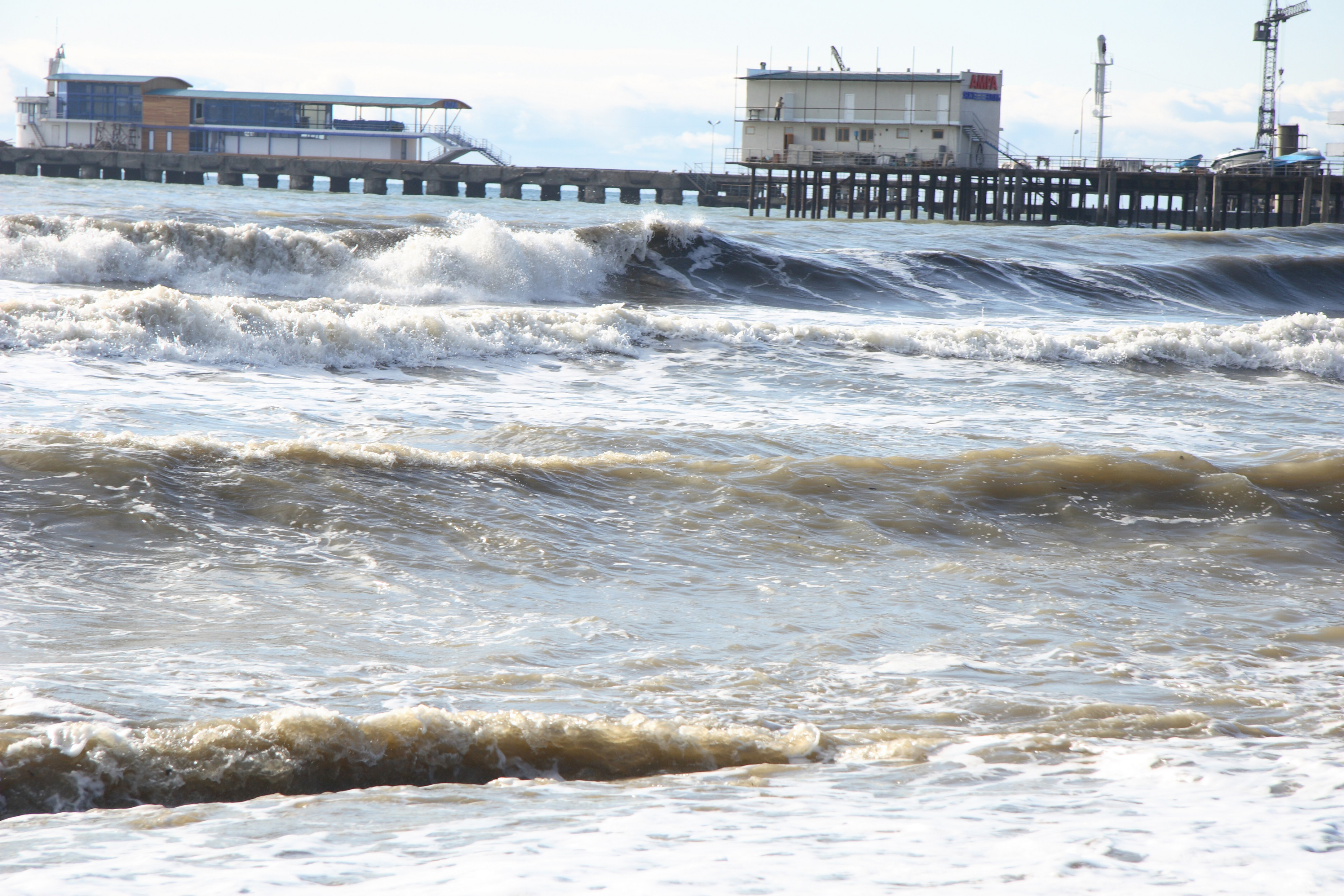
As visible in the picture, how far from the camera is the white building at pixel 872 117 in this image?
151ft

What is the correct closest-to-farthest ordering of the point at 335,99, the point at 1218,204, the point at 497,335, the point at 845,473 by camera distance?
1. the point at 845,473
2. the point at 497,335
3. the point at 1218,204
4. the point at 335,99

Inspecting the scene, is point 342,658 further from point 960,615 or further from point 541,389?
point 541,389

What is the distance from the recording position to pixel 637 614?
459 cm

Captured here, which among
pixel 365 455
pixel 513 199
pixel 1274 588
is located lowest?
pixel 1274 588

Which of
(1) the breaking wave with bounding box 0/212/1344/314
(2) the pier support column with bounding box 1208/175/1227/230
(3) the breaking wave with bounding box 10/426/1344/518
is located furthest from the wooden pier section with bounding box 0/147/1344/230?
(3) the breaking wave with bounding box 10/426/1344/518

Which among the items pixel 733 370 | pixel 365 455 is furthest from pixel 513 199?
pixel 365 455

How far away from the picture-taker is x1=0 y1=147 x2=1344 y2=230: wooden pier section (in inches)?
1706

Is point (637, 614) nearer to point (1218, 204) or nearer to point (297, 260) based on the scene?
point (297, 260)

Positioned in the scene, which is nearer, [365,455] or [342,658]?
[342,658]

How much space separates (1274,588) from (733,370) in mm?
6678

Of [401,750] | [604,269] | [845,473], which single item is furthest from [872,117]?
[401,750]

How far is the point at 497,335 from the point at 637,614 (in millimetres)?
7477

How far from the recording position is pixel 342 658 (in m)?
3.86

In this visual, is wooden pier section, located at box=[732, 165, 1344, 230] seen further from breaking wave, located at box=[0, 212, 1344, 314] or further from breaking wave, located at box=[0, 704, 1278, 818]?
breaking wave, located at box=[0, 704, 1278, 818]
